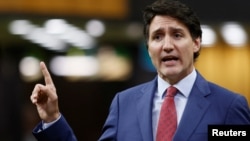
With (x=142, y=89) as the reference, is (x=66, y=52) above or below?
below

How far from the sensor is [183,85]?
12.9ft

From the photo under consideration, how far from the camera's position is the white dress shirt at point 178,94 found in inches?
153

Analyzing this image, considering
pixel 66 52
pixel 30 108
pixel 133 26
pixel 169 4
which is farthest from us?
pixel 66 52

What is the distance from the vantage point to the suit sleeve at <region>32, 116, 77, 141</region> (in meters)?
3.92

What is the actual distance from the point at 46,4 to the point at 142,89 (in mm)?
9839

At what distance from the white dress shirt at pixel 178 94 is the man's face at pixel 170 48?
0.03 meters

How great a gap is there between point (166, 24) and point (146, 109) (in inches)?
18.6

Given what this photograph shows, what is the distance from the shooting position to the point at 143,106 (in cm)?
389

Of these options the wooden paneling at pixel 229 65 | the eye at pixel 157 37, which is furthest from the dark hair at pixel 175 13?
the wooden paneling at pixel 229 65

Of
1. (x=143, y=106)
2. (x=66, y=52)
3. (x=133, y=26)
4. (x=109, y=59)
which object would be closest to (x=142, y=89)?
(x=143, y=106)

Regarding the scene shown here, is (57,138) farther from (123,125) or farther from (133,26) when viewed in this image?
(133,26)

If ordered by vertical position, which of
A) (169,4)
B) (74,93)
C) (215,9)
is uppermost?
(169,4)

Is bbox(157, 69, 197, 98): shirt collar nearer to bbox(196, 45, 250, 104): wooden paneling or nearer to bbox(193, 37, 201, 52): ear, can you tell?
bbox(193, 37, 201, 52): ear

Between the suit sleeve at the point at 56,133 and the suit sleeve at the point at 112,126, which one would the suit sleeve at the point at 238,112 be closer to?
the suit sleeve at the point at 112,126
